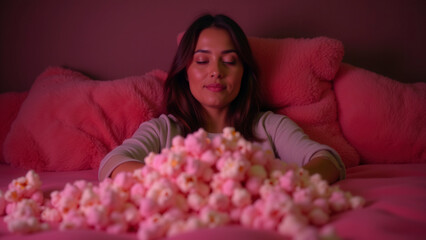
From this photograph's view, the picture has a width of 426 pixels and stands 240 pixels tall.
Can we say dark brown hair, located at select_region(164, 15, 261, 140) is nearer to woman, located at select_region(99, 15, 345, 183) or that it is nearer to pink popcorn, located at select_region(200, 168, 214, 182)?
woman, located at select_region(99, 15, 345, 183)

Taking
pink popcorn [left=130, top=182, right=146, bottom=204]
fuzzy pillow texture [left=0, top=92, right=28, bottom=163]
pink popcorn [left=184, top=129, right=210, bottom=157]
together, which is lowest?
fuzzy pillow texture [left=0, top=92, right=28, bottom=163]

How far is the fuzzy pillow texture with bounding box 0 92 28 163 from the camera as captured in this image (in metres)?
1.55

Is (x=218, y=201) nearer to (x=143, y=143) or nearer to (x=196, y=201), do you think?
(x=196, y=201)

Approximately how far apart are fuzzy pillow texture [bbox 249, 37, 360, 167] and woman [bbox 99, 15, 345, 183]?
91 millimetres

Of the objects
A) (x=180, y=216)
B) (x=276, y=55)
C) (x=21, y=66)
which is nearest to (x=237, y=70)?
(x=276, y=55)

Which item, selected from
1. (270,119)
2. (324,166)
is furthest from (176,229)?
(270,119)

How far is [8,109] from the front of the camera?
1584 mm

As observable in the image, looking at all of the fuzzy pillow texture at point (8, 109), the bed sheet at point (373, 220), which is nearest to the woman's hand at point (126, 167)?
the bed sheet at point (373, 220)

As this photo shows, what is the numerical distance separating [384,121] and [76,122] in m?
1.21

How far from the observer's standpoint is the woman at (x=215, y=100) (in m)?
1.23

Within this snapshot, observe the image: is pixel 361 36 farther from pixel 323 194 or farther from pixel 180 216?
pixel 180 216

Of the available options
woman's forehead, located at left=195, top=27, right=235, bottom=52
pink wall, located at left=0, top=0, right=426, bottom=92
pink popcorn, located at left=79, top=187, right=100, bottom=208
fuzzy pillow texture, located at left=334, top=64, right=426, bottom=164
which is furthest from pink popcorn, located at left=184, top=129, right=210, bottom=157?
pink wall, located at left=0, top=0, right=426, bottom=92

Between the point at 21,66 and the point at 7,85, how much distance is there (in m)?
0.12

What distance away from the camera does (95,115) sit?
1374 mm
